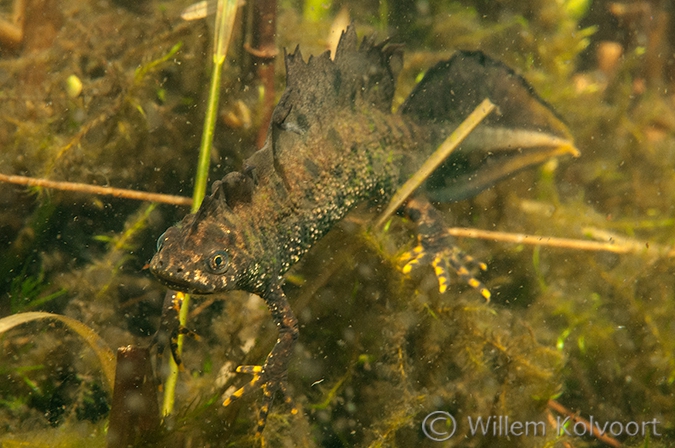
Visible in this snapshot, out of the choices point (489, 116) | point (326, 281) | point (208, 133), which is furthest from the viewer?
point (489, 116)

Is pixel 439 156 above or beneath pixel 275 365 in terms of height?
above

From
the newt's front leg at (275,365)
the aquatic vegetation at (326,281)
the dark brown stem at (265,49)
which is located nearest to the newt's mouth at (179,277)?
the newt's front leg at (275,365)

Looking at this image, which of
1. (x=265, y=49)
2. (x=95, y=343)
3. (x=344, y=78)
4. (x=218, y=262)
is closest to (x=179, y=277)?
(x=218, y=262)

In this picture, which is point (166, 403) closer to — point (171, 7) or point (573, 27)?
point (171, 7)

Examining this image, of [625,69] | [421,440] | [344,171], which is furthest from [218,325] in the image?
[625,69]

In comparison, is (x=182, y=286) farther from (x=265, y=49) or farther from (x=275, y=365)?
(x=265, y=49)

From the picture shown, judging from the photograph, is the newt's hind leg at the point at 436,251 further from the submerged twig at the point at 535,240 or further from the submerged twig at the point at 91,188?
the submerged twig at the point at 91,188

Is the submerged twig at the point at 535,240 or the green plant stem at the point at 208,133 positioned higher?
the green plant stem at the point at 208,133

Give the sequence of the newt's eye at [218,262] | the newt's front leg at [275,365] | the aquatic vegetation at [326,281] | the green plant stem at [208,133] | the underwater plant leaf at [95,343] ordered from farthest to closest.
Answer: the aquatic vegetation at [326,281] → the green plant stem at [208,133] → the newt's front leg at [275,365] → the underwater plant leaf at [95,343] → the newt's eye at [218,262]
